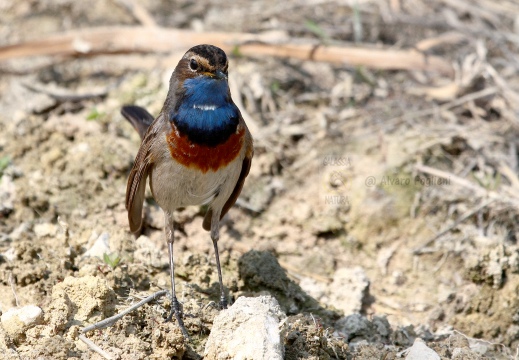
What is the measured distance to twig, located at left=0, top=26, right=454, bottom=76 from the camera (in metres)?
7.75

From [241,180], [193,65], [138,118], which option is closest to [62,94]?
[138,118]

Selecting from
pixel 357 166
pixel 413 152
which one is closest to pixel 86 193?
pixel 357 166

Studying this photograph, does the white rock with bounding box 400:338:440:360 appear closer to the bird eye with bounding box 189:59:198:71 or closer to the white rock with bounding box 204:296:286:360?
the white rock with bounding box 204:296:286:360

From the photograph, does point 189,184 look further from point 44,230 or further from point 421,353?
point 421,353

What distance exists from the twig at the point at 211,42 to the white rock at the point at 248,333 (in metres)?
4.17

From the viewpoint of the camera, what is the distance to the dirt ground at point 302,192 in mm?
4699

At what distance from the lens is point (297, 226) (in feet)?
21.6

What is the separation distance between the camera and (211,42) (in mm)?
7746

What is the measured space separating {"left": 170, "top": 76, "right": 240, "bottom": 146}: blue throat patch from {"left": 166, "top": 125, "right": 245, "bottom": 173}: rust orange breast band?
3cm

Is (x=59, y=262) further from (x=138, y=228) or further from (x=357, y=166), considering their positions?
(x=357, y=166)

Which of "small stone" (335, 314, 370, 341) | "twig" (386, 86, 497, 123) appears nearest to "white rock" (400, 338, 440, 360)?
"small stone" (335, 314, 370, 341)

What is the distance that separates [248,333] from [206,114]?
1547mm

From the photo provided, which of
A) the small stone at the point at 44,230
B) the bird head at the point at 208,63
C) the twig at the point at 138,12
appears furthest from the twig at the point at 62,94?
the bird head at the point at 208,63

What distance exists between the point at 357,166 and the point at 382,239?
78cm
